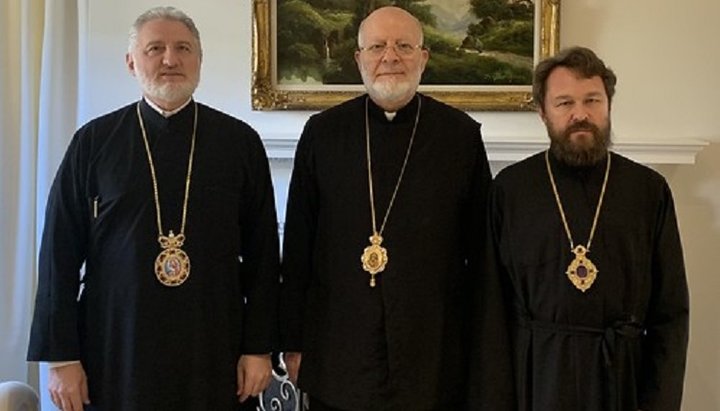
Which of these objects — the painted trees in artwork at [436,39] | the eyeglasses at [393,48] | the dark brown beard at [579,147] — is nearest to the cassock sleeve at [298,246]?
the eyeglasses at [393,48]

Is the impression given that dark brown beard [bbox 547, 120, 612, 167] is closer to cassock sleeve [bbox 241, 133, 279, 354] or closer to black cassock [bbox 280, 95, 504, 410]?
black cassock [bbox 280, 95, 504, 410]

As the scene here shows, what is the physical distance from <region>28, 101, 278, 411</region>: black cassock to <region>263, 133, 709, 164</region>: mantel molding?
38.8 inches

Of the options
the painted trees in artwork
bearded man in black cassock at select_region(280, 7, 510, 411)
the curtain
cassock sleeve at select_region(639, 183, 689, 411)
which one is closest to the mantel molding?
the painted trees in artwork

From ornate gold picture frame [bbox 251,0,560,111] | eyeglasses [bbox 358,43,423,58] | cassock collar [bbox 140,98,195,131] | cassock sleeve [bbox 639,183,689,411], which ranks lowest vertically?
cassock sleeve [bbox 639,183,689,411]

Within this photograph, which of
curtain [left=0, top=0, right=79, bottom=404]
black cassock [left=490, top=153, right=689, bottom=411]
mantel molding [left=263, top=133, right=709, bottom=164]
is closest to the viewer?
black cassock [left=490, top=153, right=689, bottom=411]

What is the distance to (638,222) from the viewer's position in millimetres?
1903

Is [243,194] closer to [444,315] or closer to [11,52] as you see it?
[444,315]

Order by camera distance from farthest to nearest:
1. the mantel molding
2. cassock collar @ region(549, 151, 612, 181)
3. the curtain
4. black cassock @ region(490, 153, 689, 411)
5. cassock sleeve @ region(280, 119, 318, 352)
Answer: the mantel molding < the curtain < cassock sleeve @ region(280, 119, 318, 352) < cassock collar @ region(549, 151, 612, 181) < black cassock @ region(490, 153, 689, 411)

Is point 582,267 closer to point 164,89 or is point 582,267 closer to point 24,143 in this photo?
point 164,89

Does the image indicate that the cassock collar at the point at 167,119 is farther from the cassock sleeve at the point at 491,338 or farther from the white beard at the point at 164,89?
the cassock sleeve at the point at 491,338

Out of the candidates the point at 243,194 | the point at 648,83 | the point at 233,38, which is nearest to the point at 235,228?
the point at 243,194

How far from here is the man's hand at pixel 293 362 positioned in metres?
2.09

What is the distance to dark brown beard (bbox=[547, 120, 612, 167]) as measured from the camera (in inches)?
75.5

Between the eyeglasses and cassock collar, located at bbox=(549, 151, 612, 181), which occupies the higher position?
the eyeglasses
